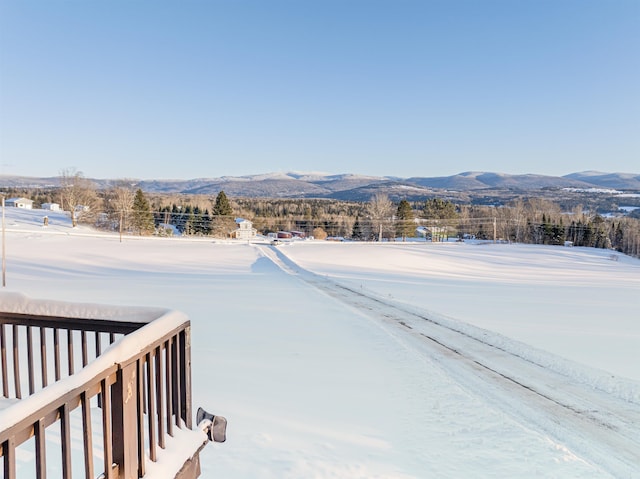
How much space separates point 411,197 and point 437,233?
47515 millimetres

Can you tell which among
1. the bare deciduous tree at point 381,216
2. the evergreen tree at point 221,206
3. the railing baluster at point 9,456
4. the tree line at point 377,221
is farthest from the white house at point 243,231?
the railing baluster at point 9,456

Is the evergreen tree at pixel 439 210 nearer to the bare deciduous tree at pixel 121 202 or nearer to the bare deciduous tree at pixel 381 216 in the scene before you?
the bare deciduous tree at pixel 381 216

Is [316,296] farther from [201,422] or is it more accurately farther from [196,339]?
[201,422]

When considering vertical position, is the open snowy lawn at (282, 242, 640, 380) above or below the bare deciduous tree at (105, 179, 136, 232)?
below

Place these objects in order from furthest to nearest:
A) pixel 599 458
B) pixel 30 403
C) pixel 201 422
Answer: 1. pixel 599 458
2. pixel 201 422
3. pixel 30 403

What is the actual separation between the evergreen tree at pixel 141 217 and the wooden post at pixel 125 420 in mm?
50947

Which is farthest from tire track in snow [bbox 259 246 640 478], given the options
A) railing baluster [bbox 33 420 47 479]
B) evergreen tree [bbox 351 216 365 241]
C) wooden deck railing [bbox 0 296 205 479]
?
evergreen tree [bbox 351 216 365 241]

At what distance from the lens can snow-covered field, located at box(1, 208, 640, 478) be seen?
366 cm

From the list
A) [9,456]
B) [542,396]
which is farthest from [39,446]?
[542,396]

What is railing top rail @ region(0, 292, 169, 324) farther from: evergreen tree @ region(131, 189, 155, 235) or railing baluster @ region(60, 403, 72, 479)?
evergreen tree @ region(131, 189, 155, 235)

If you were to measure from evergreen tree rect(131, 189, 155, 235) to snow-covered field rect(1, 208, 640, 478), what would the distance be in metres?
35.0

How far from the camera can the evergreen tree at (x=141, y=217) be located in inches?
1969

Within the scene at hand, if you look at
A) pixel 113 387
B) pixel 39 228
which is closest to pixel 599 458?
pixel 113 387

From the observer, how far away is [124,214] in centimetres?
5025
